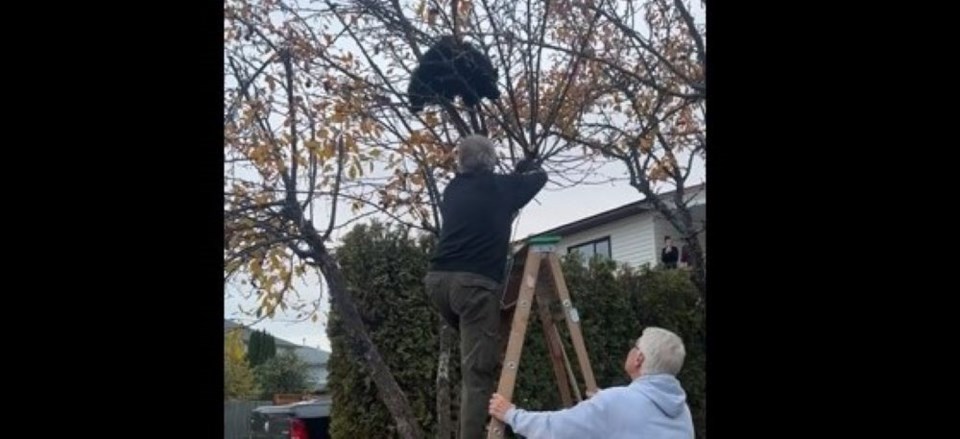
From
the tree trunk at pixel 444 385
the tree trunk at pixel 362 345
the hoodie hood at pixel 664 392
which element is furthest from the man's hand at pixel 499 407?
the tree trunk at pixel 362 345

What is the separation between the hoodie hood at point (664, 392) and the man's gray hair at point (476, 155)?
1059 millimetres

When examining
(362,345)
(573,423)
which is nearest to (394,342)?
(362,345)

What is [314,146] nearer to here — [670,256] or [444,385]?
[444,385]

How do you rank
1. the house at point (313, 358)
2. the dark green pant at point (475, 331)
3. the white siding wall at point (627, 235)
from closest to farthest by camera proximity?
the dark green pant at point (475, 331) → the house at point (313, 358) → the white siding wall at point (627, 235)

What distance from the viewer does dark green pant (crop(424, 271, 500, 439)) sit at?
Answer: 12.7 feet

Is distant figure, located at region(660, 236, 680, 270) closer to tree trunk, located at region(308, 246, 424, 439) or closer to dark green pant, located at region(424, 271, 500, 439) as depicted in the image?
tree trunk, located at region(308, 246, 424, 439)

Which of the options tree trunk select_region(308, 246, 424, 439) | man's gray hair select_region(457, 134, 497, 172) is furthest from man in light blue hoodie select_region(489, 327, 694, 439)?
tree trunk select_region(308, 246, 424, 439)

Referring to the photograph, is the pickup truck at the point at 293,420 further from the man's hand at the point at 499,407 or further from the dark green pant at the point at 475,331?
the man's hand at the point at 499,407

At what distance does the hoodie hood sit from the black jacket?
75 centimetres

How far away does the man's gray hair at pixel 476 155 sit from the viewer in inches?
161

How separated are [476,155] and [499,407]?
38.5 inches
